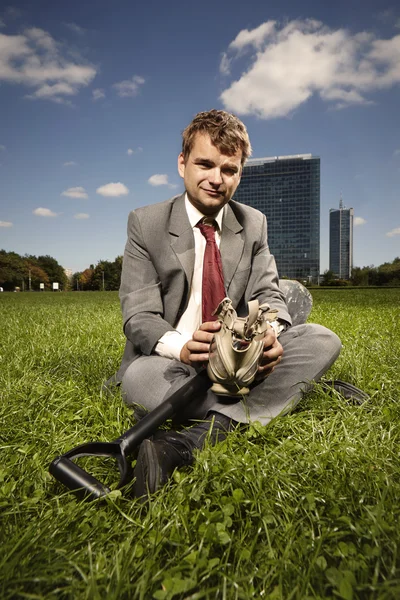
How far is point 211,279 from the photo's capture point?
9.49 ft

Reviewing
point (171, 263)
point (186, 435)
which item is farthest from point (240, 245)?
point (186, 435)

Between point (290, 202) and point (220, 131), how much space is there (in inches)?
7698

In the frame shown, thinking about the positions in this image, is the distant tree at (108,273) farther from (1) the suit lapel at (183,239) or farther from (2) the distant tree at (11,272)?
(1) the suit lapel at (183,239)

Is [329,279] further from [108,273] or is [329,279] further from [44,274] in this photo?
[44,274]

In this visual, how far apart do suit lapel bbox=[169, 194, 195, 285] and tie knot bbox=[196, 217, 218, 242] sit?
0.08m

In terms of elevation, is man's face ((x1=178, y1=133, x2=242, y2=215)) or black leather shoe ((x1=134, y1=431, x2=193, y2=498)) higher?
man's face ((x1=178, y1=133, x2=242, y2=215))

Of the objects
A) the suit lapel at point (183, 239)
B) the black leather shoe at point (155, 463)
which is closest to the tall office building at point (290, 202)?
the suit lapel at point (183, 239)

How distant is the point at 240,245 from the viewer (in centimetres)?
307

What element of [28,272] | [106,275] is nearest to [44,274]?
[28,272]

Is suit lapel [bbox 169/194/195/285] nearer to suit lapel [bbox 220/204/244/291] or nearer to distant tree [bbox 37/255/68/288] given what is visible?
suit lapel [bbox 220/204/244/291]

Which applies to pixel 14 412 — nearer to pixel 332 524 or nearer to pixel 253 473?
pixel 253 473

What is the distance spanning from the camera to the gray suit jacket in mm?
2912

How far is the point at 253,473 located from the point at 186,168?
1.88m

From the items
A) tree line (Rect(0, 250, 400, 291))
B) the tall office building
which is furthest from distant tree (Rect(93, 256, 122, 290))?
the tall office building
